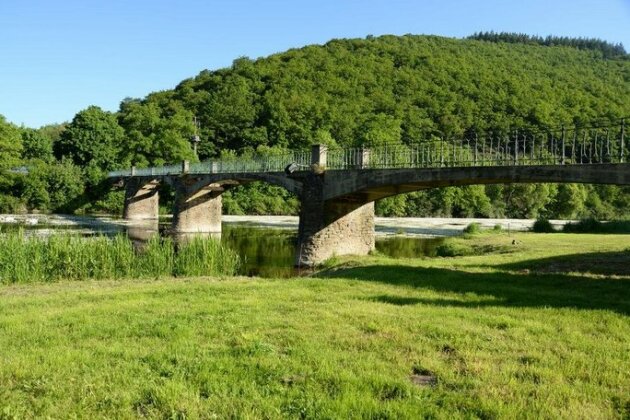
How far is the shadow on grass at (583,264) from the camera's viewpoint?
15.5 metres

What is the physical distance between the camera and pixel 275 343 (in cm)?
745

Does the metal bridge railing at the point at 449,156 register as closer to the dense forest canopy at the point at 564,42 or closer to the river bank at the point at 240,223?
the river bank at the point at 240,223

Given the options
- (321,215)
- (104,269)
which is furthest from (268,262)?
(104,269)

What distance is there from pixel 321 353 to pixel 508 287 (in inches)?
282

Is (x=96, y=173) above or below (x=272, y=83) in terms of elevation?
below

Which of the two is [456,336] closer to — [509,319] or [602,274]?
Answer: [509,319]

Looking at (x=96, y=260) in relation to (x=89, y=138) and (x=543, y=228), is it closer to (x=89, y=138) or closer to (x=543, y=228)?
(x=543, y=228)

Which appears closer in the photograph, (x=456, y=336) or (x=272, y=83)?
(x=456, y=336)

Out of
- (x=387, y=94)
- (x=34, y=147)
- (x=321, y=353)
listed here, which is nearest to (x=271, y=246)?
(x=321, y=353)

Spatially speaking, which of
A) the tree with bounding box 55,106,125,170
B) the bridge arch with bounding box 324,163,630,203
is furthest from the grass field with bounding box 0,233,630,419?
the tree with bounding box 55,106,125,170

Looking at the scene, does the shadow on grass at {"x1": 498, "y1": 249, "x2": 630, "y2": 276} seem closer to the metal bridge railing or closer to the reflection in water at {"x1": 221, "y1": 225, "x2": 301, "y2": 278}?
the metal bridge railing

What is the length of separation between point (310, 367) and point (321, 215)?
21.2 metres

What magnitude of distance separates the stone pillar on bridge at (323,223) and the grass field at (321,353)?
14611 mm

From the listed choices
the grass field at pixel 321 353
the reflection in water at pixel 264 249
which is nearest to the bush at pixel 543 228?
the reflection in water at pixel 264 249
